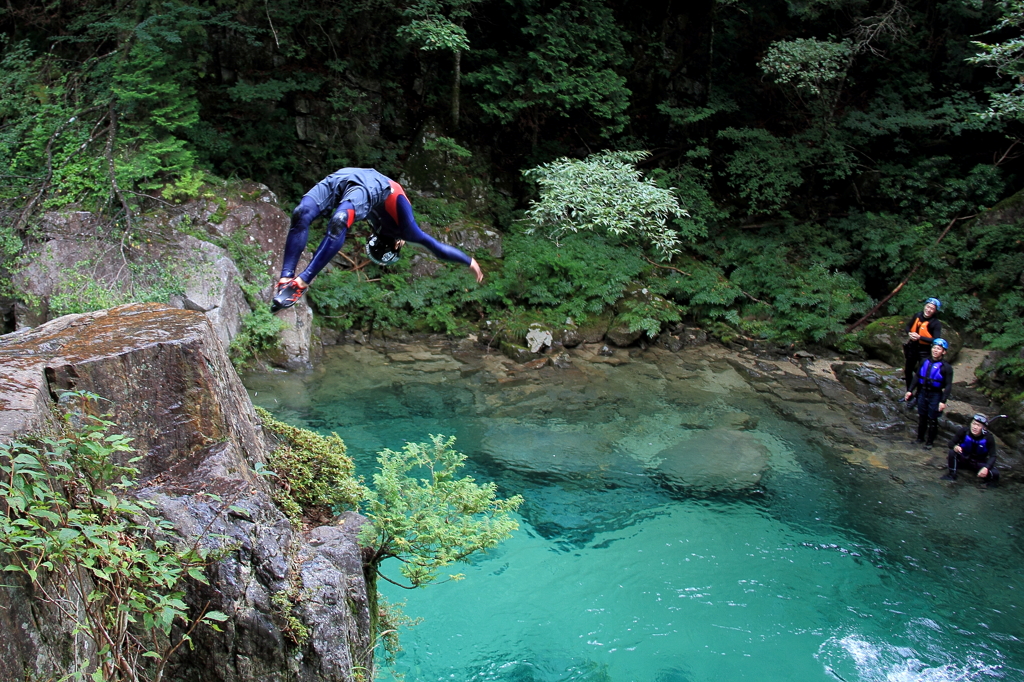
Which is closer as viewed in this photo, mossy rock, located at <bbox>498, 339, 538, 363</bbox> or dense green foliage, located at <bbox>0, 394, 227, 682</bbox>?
dense green foliage, located at <bbox>0, 394, 227, 682</bbox>

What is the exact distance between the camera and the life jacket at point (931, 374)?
7793 millimetres

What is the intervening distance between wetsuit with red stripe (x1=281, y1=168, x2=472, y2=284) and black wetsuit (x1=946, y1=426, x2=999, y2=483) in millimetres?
5907

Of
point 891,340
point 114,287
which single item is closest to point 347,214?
point 114,287

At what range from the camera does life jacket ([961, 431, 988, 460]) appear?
7359mm

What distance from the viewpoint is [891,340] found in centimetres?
1045

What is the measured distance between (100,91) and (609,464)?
9.02m

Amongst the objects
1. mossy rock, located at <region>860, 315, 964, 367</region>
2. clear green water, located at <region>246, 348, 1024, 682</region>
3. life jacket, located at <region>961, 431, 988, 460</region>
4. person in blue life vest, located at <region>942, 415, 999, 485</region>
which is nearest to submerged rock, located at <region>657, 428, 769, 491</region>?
clear green water, located at <region>246, 348, 1024, 682</region>

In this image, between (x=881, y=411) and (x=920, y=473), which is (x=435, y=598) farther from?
(x=881, y=411)

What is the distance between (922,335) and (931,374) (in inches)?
27.4

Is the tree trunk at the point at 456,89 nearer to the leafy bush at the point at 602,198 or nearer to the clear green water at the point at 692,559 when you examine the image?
the leafy bush at the point at 602,198

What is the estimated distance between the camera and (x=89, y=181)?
9.30 meters

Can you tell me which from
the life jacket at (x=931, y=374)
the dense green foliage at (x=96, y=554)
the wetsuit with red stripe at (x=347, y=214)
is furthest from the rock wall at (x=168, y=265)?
the life jacket at (x=931, y=374)

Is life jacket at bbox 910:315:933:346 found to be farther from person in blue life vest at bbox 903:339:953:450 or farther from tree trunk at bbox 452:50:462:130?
tree trunk at bbox 452:50:462:130

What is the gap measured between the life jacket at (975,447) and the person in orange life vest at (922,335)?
4.29 ft
